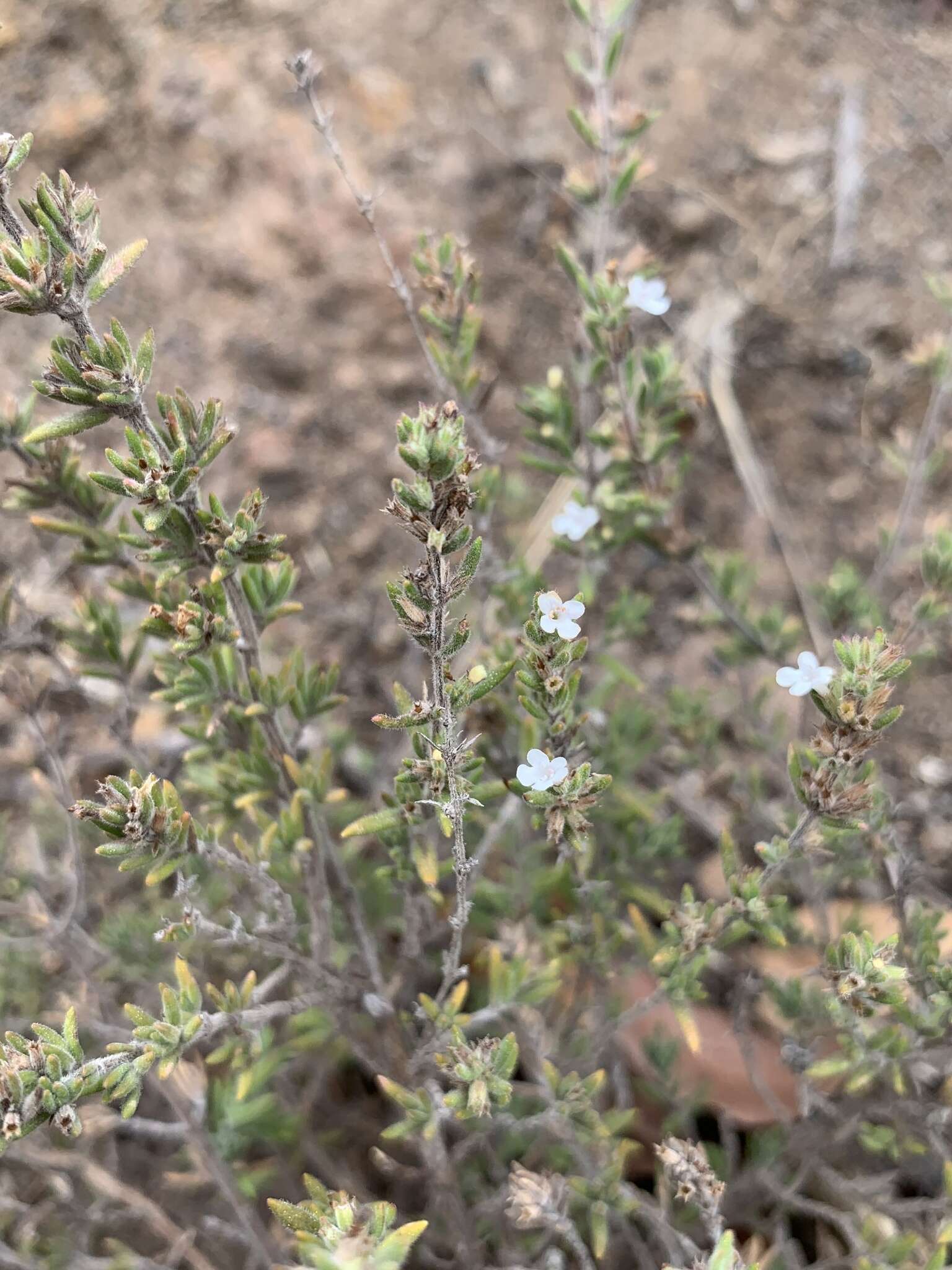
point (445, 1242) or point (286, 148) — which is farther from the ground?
point (286, 148)

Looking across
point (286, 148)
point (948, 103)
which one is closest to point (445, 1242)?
point (286, 148)

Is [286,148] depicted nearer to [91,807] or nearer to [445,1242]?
[91,807]

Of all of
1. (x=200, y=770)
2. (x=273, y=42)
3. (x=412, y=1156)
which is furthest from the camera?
(x=273, y=42)

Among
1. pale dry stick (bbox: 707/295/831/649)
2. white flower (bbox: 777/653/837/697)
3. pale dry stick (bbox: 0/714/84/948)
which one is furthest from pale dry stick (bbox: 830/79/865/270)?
pale dry stick (bbox: 0/714/84/948)

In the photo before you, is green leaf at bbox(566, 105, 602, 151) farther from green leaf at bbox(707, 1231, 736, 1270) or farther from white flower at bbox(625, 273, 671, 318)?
green leaf at bbox(707, 1231, 736, 1270)

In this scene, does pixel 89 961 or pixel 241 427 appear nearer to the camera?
pixel 89 961

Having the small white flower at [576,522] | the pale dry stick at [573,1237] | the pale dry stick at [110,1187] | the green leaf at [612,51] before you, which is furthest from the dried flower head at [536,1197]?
the green leaf at [612,51]

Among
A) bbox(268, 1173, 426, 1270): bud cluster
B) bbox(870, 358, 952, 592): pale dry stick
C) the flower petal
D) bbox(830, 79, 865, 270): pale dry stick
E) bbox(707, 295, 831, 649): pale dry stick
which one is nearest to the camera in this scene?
bbox(268, 1173, 426, 1270): bud cluster
